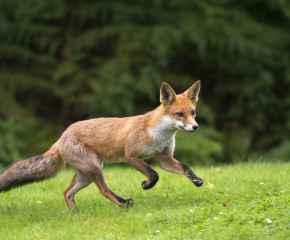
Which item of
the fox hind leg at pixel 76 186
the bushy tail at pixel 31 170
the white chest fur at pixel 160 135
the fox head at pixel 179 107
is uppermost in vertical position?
the fox head at pixel 179 107

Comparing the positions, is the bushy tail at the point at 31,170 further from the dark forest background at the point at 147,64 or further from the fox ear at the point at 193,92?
the dark forest background at the point at 147,64

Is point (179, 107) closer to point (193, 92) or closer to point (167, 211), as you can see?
point (193, 92)

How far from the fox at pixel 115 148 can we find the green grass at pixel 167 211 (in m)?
0.33

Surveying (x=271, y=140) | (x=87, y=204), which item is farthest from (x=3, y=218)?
(x=271, y=140)

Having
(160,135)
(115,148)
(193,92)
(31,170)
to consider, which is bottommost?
(31,170)

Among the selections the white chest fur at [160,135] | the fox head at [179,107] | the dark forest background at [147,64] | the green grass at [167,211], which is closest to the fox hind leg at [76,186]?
the green grass at [167,211]

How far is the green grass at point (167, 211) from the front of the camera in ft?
14.2

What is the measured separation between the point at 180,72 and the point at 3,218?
813 centimetres

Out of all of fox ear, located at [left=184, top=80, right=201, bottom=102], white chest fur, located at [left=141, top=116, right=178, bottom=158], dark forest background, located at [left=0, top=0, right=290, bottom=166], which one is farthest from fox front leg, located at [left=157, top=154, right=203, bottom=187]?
dark forest background, located at [left=0, top=0, right=290, bottom=166]

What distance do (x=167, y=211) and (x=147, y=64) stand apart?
23.1 feet

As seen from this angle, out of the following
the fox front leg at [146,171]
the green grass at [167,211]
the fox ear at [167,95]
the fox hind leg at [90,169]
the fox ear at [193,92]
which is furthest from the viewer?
the fox ear at [193,92]

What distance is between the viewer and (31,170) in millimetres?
5742

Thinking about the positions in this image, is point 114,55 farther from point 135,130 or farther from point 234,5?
point 135,130

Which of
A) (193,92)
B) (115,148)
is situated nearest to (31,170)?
(115,148)
